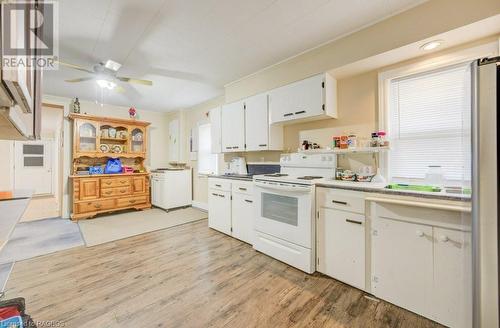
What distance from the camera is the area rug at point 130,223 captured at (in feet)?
10.7

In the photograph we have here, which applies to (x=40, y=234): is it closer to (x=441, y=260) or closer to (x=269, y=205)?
(x=269, y=205)

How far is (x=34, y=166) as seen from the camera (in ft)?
21.8

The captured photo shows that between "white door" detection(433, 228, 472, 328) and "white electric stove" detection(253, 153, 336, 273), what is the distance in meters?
0.97

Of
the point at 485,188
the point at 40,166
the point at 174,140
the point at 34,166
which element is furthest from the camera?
the point at 40,166

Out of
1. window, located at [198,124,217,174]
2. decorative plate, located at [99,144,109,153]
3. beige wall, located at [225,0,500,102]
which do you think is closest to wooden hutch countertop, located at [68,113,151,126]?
decorative plate, located at [99,144,109,153]

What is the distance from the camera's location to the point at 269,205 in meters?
2.57

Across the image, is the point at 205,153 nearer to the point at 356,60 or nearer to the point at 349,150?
the point at 349,150

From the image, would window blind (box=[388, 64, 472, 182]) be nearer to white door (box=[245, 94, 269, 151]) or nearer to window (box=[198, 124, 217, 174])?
white door (box=[245, 94, 269, 151])

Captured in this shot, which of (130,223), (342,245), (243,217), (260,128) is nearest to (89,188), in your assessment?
(130,223)

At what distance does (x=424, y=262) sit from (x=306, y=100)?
1.91 metres

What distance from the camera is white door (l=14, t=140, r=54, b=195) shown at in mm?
6363

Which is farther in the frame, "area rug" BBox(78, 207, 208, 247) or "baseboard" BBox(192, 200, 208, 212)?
"baseboard" BBox(192, 200, 208, 212)

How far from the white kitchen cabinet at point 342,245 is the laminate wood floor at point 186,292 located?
4.7 inches

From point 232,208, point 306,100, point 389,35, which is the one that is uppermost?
point 389,35
